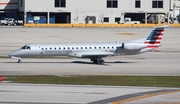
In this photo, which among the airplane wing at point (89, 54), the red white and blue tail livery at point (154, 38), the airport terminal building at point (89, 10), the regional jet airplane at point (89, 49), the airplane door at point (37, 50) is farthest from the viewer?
the airport terminal building at point (89, 10)

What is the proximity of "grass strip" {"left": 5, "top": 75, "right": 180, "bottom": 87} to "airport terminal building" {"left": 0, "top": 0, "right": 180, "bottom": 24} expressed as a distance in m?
77.3

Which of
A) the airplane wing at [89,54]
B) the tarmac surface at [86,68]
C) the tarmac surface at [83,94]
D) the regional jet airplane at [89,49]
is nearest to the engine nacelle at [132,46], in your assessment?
the regional jet airplane at [89,49]

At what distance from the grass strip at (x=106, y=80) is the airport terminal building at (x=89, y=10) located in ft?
254

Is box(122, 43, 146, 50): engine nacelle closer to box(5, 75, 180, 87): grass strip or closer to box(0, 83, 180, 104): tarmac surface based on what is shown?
box(5, 75, 180, 87): grass strip

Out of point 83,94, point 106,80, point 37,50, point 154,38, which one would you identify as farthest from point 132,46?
point 83,94

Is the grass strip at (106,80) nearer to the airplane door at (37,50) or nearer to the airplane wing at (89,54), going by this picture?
the airplane door at (37,50)

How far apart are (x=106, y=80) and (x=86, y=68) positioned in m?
10.4

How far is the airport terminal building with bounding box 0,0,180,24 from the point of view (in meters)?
118

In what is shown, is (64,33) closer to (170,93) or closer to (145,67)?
(145,67)

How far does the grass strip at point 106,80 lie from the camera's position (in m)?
36.5

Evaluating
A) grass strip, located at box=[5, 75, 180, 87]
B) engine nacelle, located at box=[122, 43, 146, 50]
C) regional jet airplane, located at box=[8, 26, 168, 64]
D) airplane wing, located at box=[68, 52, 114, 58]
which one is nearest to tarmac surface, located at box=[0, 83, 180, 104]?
grass strip, located at box=[5, 75, 180, 87]

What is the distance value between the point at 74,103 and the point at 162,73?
19658mm

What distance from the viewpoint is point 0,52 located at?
219 feet

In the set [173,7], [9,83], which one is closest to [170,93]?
[9,83]
